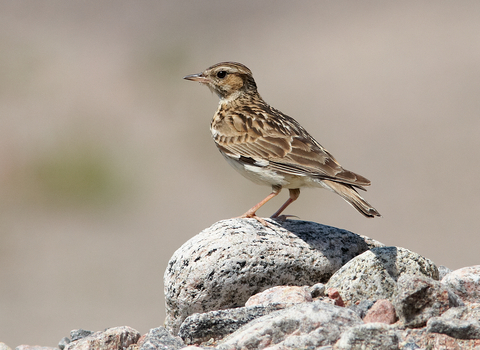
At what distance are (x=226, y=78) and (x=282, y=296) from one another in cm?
403

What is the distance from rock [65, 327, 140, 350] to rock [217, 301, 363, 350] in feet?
4.10

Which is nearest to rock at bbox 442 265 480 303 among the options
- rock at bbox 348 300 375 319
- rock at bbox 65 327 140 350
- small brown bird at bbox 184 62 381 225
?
rock at bbox 348 300 375 319

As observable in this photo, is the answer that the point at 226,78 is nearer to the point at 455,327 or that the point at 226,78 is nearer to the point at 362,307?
the point at 362,307

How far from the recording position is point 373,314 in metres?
4.55

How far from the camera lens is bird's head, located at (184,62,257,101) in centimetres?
838

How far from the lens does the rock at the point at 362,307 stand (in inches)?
187

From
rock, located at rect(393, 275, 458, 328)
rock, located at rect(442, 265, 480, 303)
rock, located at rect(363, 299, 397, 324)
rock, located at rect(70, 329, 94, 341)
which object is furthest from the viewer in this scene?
rock, located at rect(70, 329, 94, 341)

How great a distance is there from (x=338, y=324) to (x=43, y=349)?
2872 millimetres

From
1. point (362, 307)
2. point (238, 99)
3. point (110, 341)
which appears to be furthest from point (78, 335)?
point (238, 99)

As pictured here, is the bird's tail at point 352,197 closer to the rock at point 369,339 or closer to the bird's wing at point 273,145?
the bird's wing at point 273,145

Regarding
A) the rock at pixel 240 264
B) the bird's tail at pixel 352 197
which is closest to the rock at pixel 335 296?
the rock at pixel 240 264

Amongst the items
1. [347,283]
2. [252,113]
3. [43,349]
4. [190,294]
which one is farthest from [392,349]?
[252,113]

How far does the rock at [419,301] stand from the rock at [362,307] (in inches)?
16.1

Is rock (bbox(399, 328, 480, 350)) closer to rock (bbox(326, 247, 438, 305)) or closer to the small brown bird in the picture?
rock (bbox(326, 247, 438, 305))
